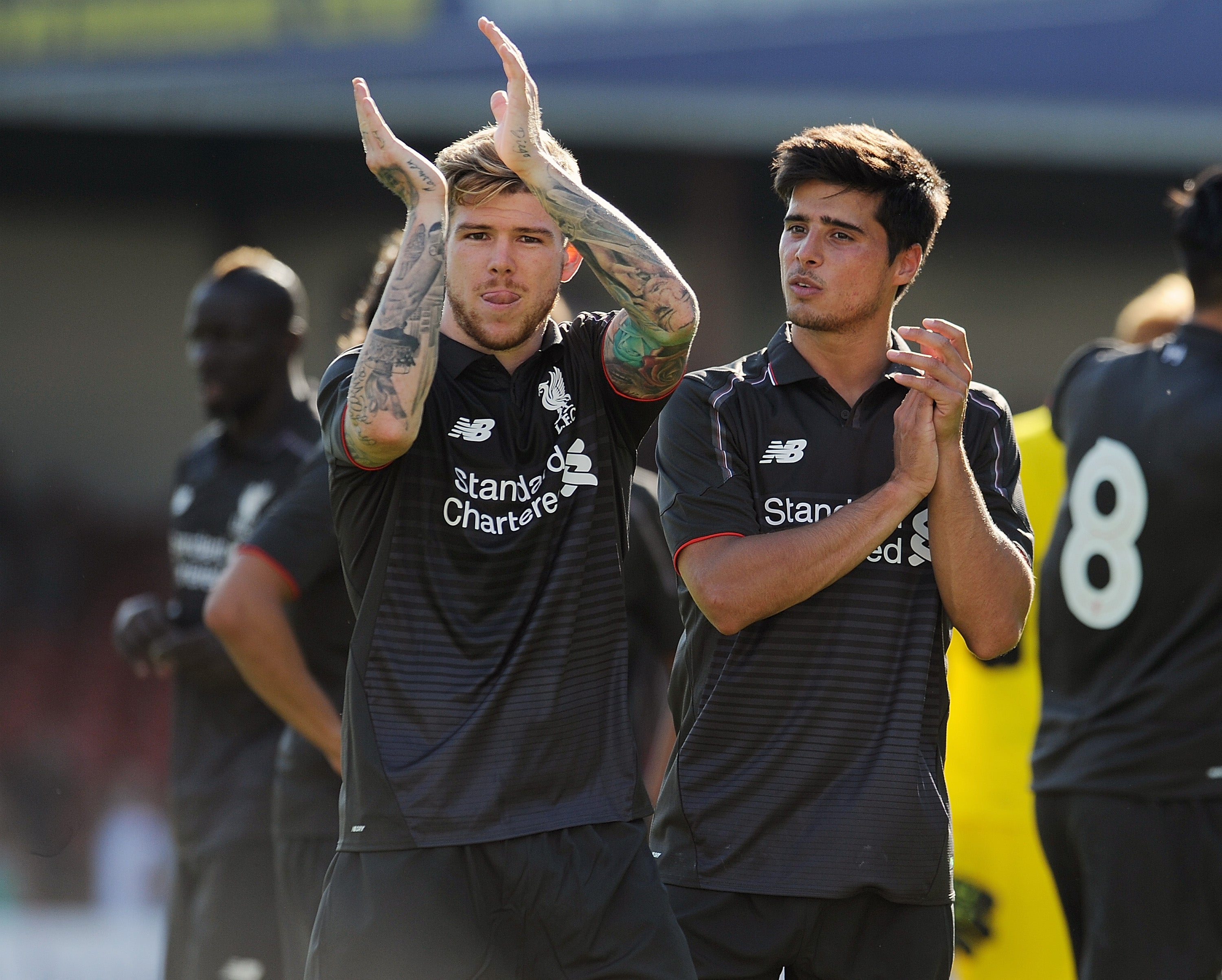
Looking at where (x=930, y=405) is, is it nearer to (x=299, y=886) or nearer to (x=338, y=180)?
(x=299, y=886)

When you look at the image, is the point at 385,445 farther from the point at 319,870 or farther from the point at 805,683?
the point at 319,870

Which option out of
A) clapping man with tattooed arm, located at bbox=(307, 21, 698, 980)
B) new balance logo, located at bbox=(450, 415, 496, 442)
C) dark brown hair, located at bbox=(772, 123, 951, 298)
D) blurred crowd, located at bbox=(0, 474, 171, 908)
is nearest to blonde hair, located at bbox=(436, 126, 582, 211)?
clapping man with tattooed arm, located at bbox=(307, 21, 698, 980)

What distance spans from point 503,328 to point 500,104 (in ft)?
1.19

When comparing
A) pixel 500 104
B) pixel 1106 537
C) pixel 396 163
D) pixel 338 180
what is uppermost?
pixel 338 180

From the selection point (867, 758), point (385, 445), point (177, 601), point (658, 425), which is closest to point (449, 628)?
point (385, 445)

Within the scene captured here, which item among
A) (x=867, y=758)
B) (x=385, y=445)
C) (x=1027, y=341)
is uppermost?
(x=1027, y=341)

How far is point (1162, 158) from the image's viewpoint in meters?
12.5

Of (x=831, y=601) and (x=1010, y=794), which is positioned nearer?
(x=831, y=601)

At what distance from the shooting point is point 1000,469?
2.93m

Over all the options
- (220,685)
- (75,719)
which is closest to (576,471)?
(220,685)

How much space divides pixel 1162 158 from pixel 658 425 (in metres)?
10.8

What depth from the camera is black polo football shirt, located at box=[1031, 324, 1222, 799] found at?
11.3 feet

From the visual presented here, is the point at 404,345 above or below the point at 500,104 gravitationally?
below

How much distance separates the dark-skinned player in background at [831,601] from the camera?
107 inches
